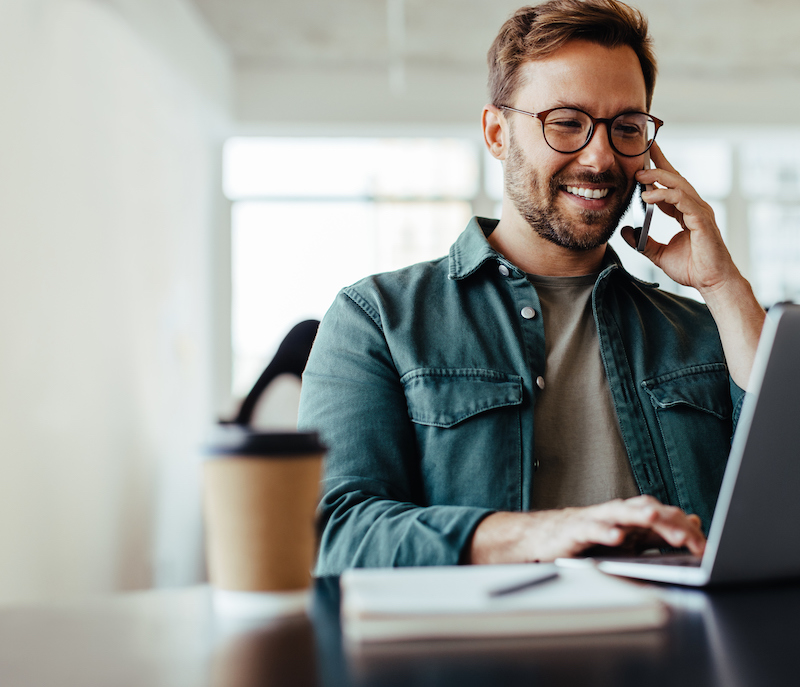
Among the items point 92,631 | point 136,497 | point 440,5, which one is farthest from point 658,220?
point 440,5

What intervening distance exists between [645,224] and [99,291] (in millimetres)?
2485

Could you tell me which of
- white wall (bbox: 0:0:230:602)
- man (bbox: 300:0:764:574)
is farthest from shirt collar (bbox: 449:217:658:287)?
white wall (bbox: 0:0:230:602)

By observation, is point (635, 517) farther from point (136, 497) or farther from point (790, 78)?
point (790, 78)

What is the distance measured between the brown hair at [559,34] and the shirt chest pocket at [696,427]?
21.8 inches

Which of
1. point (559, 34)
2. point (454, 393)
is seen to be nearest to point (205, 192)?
point (559, 34)

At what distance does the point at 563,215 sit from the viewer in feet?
4.91

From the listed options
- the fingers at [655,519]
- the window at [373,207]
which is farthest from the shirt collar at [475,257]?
the window at [373,207]

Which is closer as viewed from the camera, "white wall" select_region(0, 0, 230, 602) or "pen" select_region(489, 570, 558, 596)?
"pen" select_region(489, 570, 558, 596)

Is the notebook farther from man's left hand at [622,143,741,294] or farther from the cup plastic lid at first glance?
man's left hand at [622,143,741,294]

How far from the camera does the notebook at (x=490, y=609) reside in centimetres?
49

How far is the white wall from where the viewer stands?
2.65 meters

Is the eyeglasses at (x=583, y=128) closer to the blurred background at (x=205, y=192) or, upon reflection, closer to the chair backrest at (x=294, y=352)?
the blurred background at (x=205, y=192)

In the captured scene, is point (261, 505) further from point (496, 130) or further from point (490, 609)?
point (496, 130)

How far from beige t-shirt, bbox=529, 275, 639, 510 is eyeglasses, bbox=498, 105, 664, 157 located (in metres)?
0.30
